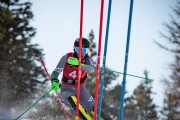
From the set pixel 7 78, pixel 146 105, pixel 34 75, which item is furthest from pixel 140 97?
pixel 7 78

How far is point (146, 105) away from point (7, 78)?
28.1 meters

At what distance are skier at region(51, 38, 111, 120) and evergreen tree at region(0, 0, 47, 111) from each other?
15124 millimetres

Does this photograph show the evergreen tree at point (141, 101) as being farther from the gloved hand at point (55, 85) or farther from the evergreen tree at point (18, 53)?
the gloved hand at point (55, 85)

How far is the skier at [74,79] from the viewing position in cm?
709

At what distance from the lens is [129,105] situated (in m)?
47.2

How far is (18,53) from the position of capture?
2481cm

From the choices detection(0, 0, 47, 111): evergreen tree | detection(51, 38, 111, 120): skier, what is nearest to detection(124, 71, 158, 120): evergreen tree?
detection(0, 0, 47, 111): evergreen tree

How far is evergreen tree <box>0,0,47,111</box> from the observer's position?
23.2m

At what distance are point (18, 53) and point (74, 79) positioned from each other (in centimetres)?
1780

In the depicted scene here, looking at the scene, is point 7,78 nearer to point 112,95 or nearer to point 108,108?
point 108,108

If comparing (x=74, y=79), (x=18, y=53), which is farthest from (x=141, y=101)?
(x=74, y=79)

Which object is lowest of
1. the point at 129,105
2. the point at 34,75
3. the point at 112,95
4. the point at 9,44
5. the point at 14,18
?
the point at 129,105

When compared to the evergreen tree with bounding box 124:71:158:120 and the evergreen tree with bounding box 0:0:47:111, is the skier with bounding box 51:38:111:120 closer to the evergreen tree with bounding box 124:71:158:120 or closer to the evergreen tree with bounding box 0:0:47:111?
the evergreen tree with bounding box 0:0:47:111

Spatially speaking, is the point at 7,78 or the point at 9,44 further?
the point at 9,44
